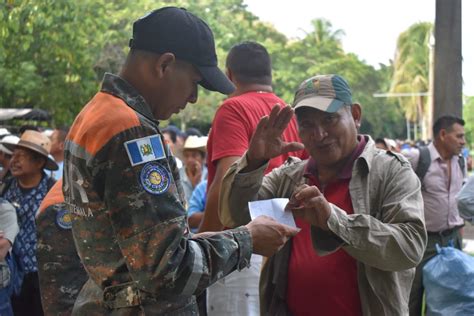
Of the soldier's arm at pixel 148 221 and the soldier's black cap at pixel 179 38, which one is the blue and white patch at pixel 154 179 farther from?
the soldier's black cap at pixel 179 38

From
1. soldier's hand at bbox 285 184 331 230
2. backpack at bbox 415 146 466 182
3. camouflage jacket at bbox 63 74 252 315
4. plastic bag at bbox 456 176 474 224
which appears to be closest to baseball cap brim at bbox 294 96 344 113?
soldier's hand at bbox 285 184 331 230

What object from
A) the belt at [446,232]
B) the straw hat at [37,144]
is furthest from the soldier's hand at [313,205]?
the belt at [446,232]

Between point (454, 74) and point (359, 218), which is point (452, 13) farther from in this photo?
point (359, 218)

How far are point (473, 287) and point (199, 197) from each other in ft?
7.14

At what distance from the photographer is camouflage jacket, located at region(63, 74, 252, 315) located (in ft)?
7.27

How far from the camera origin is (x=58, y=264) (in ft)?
12.5

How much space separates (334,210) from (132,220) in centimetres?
92

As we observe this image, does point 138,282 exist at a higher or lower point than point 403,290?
higher

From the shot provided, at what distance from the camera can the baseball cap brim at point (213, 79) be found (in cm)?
250

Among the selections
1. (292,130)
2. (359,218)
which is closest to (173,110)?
(359,218)

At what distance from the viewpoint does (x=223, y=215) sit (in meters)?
3.29

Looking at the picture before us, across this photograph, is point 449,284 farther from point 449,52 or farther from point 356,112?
point 356,112

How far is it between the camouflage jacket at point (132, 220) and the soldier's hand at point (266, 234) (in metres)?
0.05

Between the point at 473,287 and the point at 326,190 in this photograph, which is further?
the point at 473,287
